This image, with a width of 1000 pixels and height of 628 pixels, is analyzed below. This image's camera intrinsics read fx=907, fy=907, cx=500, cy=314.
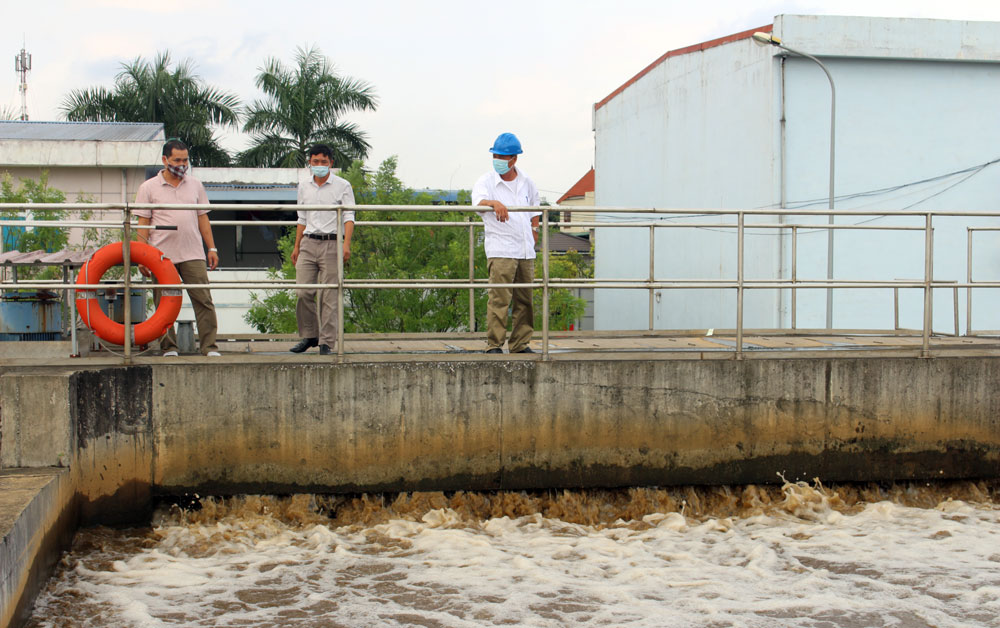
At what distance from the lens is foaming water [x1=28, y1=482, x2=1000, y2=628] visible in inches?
191

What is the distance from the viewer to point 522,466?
21.3 feet

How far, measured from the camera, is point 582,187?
57000 millimetres

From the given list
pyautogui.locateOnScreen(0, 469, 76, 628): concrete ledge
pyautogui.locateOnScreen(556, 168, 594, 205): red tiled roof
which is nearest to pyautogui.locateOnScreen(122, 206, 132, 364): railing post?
pyautogui.locateOnScreen(0, 469, 76, 628): concrete ledge

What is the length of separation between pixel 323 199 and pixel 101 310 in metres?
1.75

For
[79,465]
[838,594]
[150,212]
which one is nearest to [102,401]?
[79,465]

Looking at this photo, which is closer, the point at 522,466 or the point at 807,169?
the point at 522,466

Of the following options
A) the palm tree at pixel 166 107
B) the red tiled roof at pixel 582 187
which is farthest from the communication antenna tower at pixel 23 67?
the red tiled roof at pixel 582 187

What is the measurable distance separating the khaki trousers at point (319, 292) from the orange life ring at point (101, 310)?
0.92 metres

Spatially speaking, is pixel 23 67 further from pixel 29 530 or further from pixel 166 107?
pixel 29 530

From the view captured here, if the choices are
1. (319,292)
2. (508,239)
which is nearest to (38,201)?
(319,292)

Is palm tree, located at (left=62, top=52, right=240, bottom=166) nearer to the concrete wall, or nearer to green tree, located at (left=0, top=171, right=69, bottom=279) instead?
green tree, located at (left=0, top=171, right=69, bottom=279)

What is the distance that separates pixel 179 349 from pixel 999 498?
640 centimetres

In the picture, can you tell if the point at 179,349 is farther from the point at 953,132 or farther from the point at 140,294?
the point at 953,132

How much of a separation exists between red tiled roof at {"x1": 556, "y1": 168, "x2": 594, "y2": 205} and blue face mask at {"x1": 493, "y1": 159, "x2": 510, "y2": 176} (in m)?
49.5
